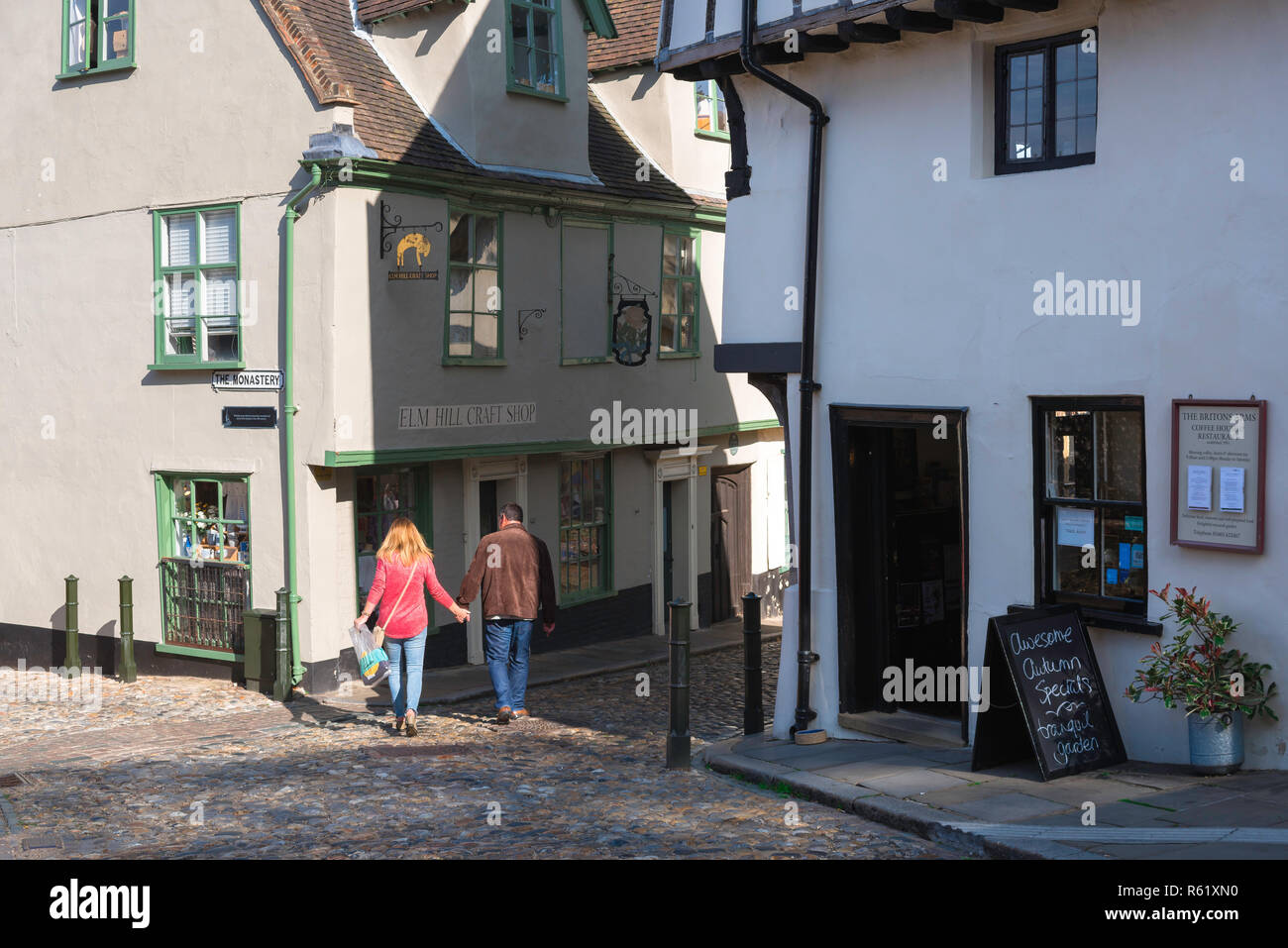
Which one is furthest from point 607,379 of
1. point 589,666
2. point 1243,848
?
point 1243,848

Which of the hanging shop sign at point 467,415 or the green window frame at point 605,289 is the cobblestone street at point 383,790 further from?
the green window frame at point 605,289

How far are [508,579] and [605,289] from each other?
24.6 ft

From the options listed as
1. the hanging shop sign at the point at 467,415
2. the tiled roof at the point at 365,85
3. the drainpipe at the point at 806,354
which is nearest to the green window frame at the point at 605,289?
the tiled roof at the point at 365,85

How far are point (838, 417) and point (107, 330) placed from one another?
1012cm

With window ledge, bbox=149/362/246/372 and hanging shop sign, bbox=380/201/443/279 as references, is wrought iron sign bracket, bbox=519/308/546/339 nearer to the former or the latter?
hanging shop sign, bbox=380/201/443/279

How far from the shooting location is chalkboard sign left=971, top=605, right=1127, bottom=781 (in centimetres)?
902

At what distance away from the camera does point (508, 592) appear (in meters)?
12.9

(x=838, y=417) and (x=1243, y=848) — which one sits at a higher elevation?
(x=838, y=417)

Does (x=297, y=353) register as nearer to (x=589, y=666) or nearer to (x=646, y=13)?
(x=589, y=666)

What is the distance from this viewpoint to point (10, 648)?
18.7 metres

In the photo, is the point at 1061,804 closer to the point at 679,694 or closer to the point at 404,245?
the point at 679,694

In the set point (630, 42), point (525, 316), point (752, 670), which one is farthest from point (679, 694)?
point (630, 42)

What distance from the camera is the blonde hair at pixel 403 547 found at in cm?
1242

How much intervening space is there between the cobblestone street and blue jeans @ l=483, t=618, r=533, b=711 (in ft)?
1.20
